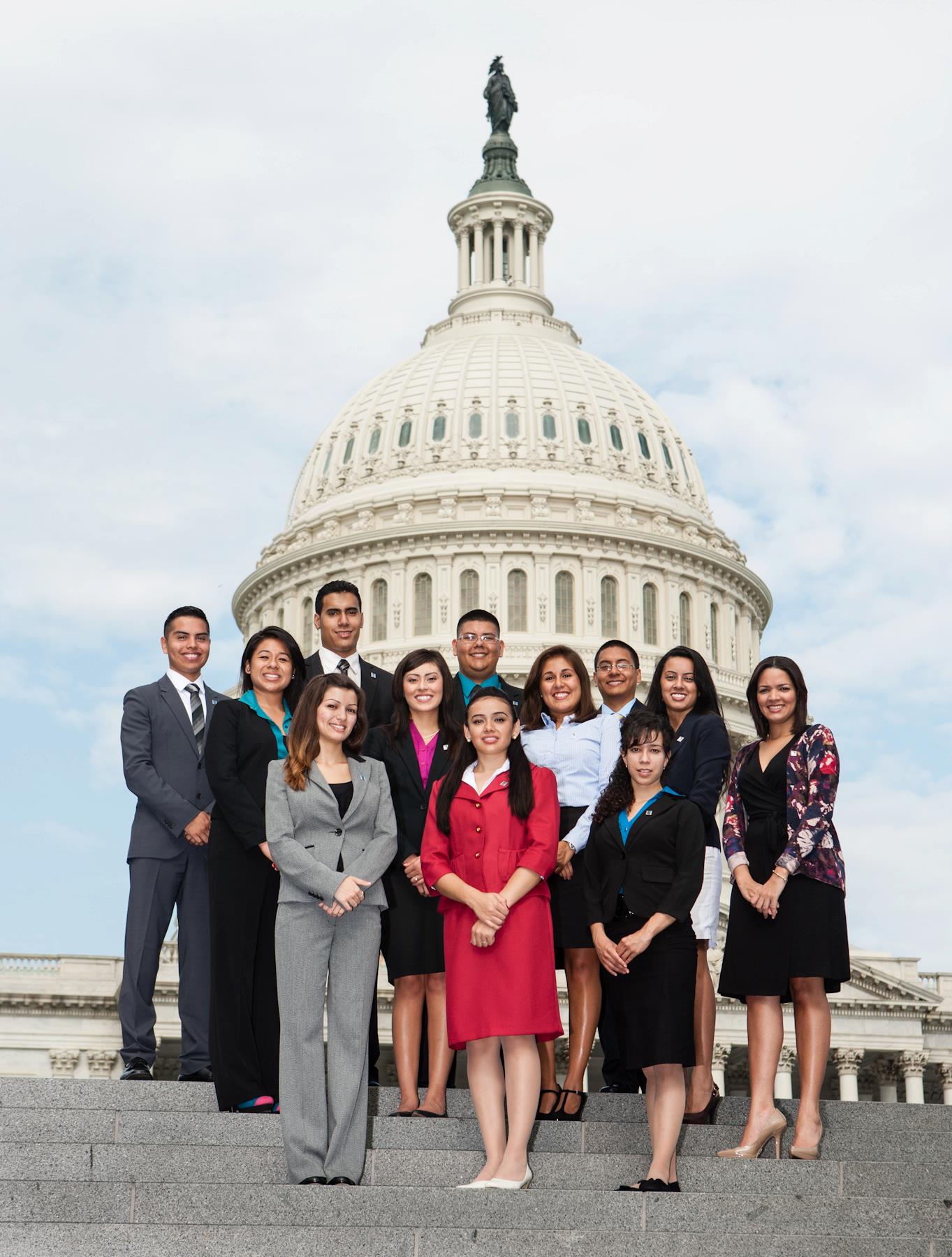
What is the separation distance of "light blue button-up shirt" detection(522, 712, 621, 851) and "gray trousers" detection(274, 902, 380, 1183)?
174 cm

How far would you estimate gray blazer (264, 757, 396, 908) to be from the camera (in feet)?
28.4

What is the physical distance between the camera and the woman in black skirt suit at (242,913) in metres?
9.23

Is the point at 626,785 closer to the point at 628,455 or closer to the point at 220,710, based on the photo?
the point at 220,710

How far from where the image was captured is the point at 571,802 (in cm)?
1018

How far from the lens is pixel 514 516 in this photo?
66750 millimetres

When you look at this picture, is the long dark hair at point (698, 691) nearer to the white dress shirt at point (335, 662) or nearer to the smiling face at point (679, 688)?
the smiling face at point (679, 688)

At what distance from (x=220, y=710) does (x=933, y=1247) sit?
15.2 ft

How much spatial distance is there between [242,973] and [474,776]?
5.48 ft

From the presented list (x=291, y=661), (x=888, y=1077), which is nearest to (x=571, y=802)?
(x=291, y=661)

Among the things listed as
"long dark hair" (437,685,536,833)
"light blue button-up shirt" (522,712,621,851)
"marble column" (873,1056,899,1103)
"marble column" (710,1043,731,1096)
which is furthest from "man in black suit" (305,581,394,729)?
"marble column" (873,1056,899,1103)

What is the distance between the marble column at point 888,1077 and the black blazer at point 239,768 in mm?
43499

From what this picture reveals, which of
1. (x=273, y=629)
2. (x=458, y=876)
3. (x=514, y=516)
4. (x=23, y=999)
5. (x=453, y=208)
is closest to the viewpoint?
(x=458, y=876)

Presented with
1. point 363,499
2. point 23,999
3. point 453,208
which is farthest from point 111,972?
point 453,208

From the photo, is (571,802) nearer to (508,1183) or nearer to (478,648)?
(478,648)
